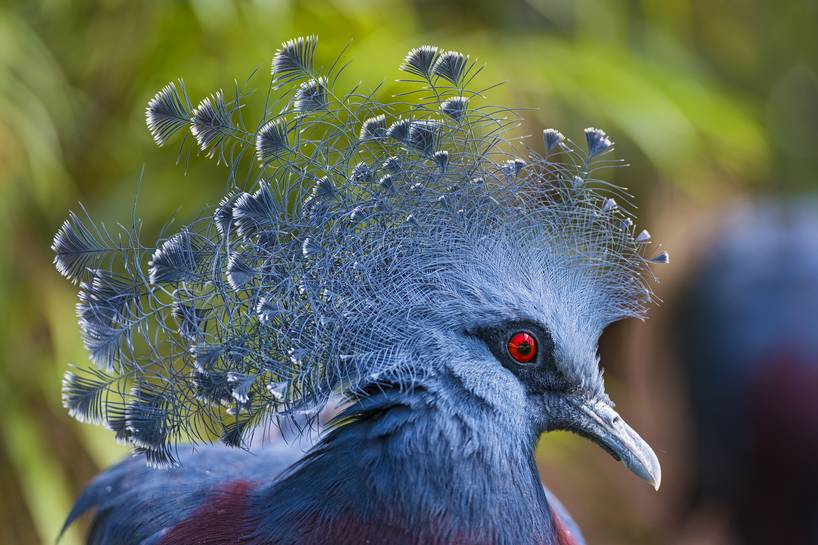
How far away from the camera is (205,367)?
1.33 m

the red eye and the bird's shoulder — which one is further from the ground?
the red eye

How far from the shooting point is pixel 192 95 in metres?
2.98

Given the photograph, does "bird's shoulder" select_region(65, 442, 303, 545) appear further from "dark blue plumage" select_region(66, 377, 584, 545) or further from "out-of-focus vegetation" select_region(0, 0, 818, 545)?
"out-of-focus vegetation" select_region(0, 0, 818, 545)

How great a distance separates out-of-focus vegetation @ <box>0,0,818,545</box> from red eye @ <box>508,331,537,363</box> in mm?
1409

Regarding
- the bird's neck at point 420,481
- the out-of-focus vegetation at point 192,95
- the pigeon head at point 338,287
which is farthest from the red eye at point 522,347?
the out-of-focus vegetation at point 192,95

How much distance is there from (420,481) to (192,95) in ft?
6.49

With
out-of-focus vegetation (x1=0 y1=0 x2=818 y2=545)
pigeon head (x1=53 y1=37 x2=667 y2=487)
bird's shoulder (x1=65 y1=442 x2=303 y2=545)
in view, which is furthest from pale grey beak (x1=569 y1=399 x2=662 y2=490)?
out-of-focus vegetation (x1=0 y1=0 x2=818 y2=545)

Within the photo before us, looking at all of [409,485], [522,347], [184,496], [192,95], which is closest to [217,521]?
[184,496]

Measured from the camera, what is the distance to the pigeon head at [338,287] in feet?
4.40

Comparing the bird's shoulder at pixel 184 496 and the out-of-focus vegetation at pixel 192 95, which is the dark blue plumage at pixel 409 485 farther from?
the out-of-focus vegetation at pixel 192 95

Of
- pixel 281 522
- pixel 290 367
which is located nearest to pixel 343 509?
pixel 281 522

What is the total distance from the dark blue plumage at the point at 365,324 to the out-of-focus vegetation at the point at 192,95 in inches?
50.2

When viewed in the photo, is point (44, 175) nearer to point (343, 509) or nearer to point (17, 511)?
point (17, 511)

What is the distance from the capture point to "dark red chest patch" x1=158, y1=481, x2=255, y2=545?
1421mm
